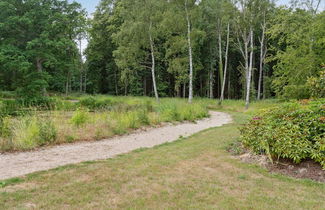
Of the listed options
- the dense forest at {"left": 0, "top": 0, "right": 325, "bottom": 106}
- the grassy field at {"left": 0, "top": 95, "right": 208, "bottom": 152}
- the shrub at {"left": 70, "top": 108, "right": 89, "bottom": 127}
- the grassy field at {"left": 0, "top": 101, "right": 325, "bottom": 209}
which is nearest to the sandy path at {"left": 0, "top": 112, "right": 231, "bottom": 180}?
the grassy field at {"left": 0, "top": 95, "right": 208, "bottom": 152}

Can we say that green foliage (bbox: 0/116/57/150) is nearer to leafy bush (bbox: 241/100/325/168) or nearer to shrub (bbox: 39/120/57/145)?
shrub (bbox: 39/120/57/145)

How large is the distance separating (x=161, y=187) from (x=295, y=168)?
2494 millimetres

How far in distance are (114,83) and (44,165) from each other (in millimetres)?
30756

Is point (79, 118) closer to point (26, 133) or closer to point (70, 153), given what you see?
point (26, 133)

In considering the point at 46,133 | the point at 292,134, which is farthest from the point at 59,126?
the point at 292,134

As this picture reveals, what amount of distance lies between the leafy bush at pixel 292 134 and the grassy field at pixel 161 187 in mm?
551

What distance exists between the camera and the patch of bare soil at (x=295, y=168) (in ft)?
12.0

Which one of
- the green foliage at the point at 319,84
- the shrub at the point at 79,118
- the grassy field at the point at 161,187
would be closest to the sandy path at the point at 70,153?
the grassy field at the point at 161,187

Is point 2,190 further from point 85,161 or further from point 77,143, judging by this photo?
point 77,143

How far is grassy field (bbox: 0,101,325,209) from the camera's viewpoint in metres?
2.70

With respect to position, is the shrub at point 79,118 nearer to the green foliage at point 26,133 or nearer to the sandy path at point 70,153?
the green foliage at point 26,133

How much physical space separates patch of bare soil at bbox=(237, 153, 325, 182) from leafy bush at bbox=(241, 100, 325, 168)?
0.35ft

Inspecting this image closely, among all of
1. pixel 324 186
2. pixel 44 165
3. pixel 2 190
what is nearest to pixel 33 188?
pixel 2 190

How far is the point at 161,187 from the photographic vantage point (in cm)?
320
